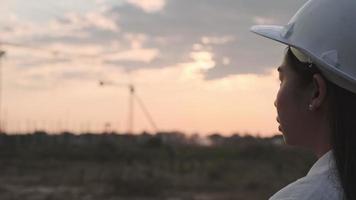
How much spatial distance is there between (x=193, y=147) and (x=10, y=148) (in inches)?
433

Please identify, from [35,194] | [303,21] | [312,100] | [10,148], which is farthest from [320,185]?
[10,148]

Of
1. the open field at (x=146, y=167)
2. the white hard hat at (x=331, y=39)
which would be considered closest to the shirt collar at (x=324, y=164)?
the white hard hat at (x=331, y=39)

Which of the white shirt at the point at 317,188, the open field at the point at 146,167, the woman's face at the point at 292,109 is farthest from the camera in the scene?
the open field at the point at 146,167

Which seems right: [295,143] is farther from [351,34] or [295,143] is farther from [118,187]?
[118,187]

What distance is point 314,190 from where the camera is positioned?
3.33 ft

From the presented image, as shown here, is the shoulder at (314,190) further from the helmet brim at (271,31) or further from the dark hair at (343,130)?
the helmet brim at (271,31)

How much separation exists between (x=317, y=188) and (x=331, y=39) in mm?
243

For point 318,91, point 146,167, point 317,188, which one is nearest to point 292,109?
point 318,91

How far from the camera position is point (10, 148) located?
36625 millimetres

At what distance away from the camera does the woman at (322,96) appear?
1.04 m

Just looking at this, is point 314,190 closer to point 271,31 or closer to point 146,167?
point 271,31

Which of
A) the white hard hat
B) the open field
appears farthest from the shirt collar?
the open field

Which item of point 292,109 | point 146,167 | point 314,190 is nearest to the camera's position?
point 314,190

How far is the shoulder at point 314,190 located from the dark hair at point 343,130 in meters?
0.01
